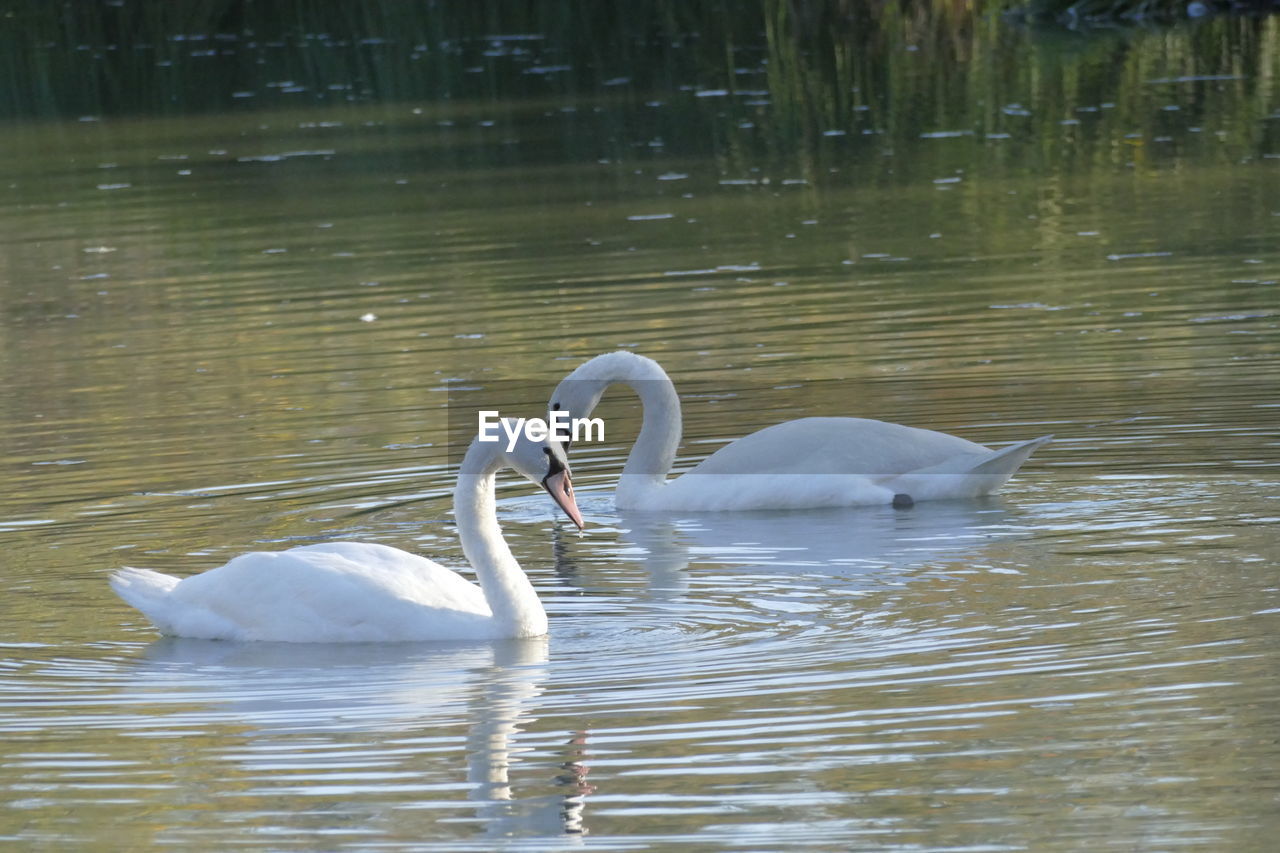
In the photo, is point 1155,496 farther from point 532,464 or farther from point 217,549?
point 217,549

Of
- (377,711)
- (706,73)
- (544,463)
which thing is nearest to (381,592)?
(544,463)

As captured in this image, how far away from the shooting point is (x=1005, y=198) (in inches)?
765

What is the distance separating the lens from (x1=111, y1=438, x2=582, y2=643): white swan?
790cm

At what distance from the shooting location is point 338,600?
7.91 meters

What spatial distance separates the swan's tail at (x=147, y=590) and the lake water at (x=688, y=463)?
0.39 feet

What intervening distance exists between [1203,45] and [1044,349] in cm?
1802

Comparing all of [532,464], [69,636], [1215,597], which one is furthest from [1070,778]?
[69,636]

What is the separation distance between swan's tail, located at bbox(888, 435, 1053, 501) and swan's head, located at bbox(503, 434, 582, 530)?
8.03 ft

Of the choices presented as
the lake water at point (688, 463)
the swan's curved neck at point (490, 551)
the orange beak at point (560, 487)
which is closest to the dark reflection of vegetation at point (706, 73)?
the lake water at point (688, 463)

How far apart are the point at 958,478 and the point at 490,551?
2876 millimetres

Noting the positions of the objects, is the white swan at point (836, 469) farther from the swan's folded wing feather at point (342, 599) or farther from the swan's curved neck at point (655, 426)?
the swan's folded wing feather at point (342, 599)

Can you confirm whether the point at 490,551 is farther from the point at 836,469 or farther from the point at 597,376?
the point at 597,376

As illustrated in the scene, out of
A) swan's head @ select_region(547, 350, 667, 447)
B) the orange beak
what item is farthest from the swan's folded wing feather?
swan's head @ select_region(547, 350, 667, 447)

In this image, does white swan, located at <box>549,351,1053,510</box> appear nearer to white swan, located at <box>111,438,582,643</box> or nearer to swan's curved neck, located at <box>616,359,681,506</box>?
swan's curved neck, located at <box>616,359,681,506</box>
